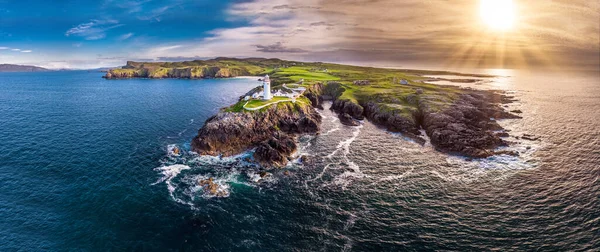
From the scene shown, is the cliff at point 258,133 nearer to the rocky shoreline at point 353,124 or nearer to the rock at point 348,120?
the rocky shoreline at point 353,124

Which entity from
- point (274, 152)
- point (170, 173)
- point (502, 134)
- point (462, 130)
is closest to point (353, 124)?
point (462, 130)

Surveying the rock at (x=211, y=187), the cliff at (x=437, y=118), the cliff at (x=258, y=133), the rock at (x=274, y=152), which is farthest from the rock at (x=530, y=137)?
the rock at (x=211, y=187)

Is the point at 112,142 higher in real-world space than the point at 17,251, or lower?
higher

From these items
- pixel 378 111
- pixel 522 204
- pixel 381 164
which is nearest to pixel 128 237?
pixel 381 164

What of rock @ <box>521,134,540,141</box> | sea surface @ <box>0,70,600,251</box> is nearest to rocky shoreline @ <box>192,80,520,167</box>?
sea surface @ <box>0,70,600,251</box>

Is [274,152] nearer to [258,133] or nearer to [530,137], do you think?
[258,133]

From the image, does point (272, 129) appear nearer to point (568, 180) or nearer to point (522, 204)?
point (522, 204)

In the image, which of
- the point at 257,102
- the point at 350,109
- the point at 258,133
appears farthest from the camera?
the point at 350,109

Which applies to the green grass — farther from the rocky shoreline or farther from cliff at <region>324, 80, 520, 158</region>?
cliff at <region>324, 80, 520, 158</region>
